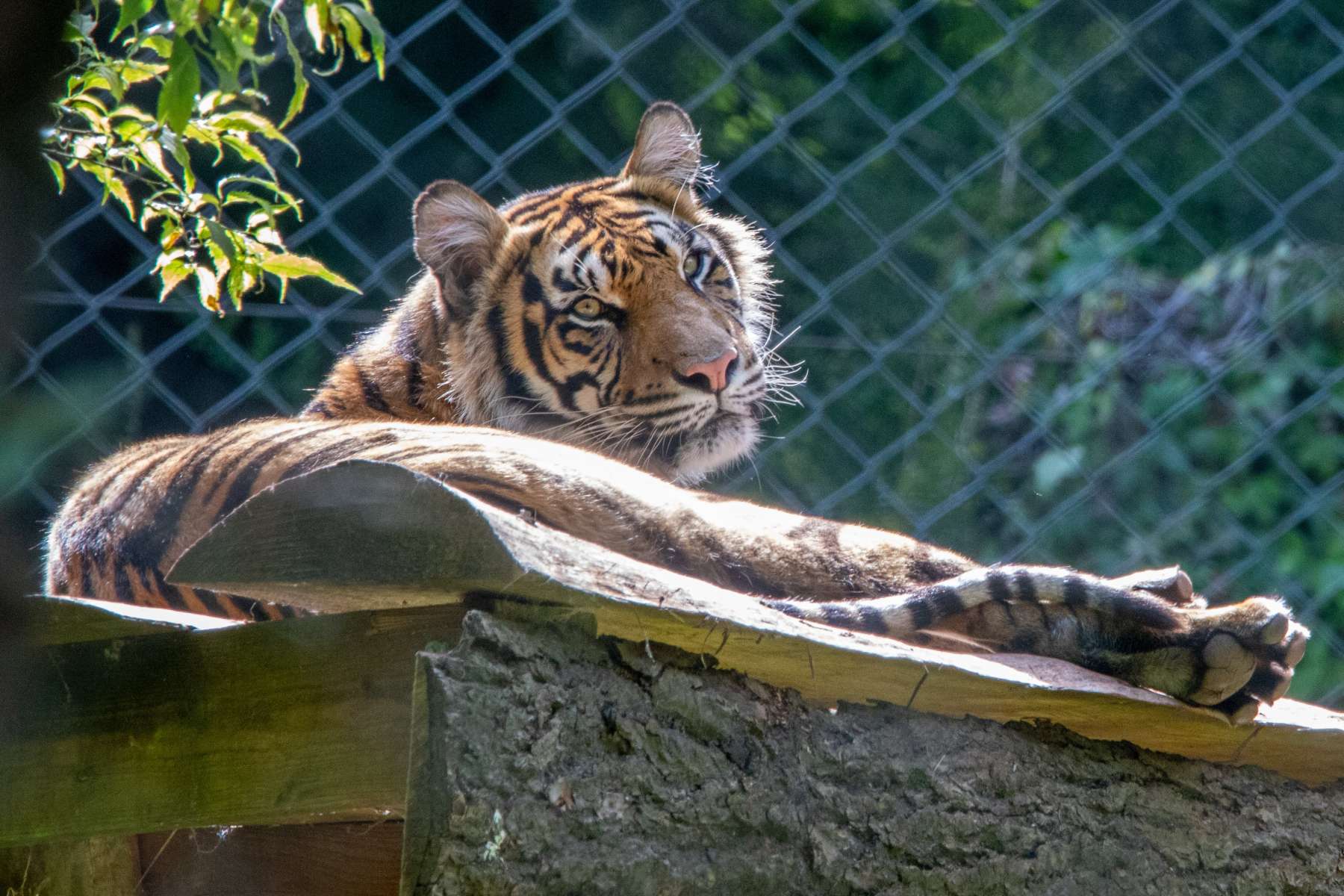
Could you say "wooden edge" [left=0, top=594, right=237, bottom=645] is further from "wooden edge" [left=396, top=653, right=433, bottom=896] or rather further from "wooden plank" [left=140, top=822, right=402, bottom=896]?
"wooden edge" [left=396, top=653, right=433, bottom=896]

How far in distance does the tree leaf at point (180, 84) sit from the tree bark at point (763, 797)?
0.62 m

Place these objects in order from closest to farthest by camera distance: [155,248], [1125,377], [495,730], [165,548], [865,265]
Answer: [495,730], [165,548], [155,248], [865,265], [1125,377]

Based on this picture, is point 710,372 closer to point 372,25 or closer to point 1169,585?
point 372,25

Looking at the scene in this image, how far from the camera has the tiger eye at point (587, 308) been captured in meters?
2.71

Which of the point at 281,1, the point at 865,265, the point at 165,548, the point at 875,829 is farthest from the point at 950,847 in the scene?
the point at 865,265

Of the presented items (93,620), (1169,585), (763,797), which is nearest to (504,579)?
(763,797)

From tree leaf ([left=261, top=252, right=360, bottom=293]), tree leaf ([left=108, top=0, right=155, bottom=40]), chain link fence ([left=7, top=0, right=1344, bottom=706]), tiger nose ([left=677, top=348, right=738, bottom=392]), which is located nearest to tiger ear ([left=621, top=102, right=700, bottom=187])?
chain link fence ([left=7, top=0, right=1344, bottom=706])

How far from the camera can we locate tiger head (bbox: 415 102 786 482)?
8.58 feet

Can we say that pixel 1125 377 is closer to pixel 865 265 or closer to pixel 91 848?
pixel 865 265

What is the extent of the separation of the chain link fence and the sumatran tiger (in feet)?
1.83

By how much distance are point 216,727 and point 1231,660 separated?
34.8 inches

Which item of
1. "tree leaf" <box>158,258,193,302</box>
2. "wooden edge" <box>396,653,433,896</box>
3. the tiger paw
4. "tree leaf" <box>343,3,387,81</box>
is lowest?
"wooden edge" <box>396,653,433,896</box>

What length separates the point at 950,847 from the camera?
133cm

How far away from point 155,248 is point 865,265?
138 cm
